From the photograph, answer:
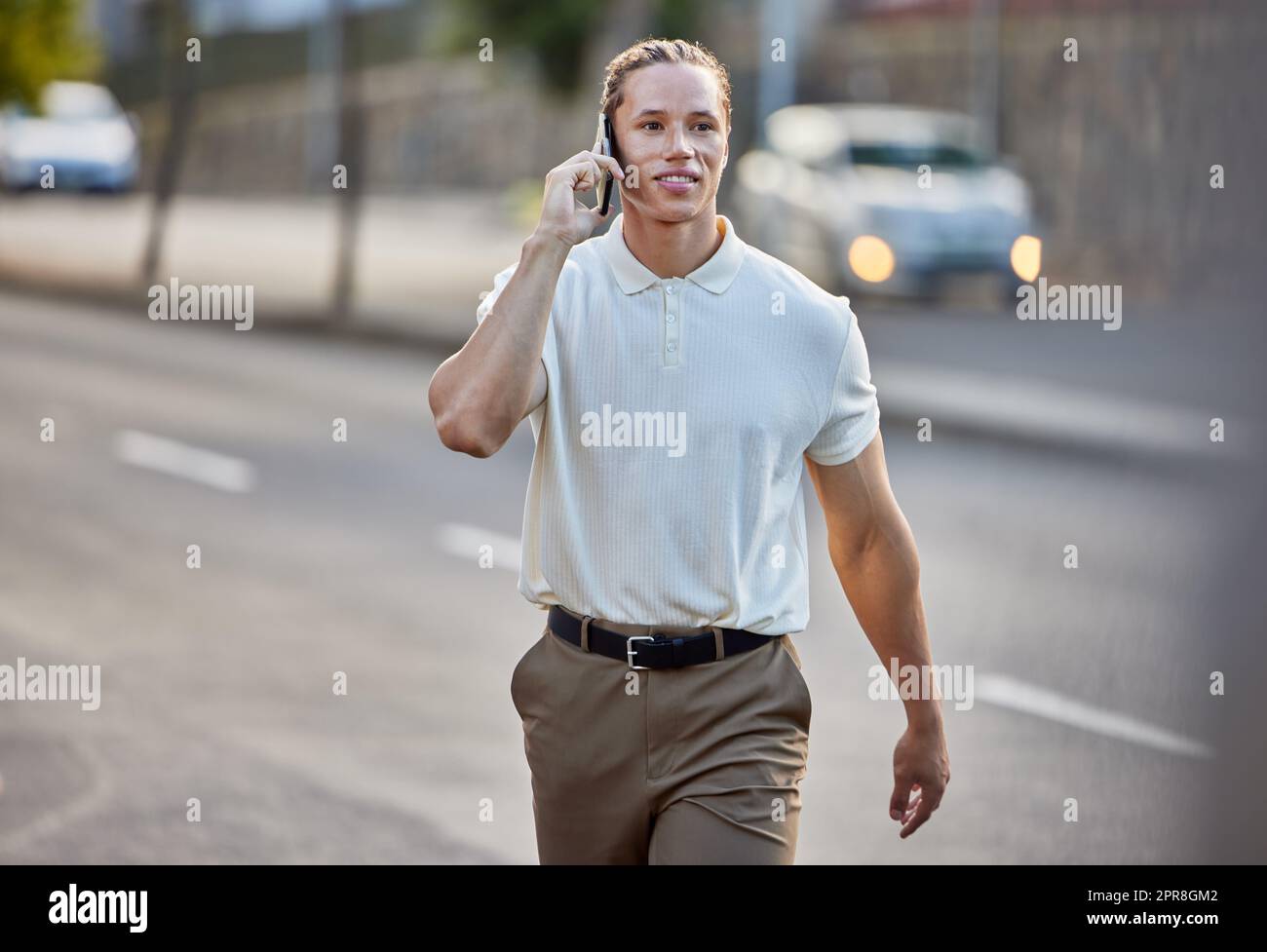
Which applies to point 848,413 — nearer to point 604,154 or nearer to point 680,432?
point 680,432

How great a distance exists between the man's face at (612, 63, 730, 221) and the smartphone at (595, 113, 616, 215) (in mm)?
28

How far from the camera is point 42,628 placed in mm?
8492

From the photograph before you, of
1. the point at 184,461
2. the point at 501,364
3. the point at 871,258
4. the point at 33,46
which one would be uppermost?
the point at 33,46

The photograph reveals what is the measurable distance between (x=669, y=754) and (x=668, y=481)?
1.45 ft

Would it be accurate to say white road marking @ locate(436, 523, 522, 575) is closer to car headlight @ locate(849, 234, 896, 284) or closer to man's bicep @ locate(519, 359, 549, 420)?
man's bicep @ locate(519, 359, 549, 420)

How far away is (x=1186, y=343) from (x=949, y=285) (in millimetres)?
4830

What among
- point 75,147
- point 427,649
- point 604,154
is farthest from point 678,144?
point 75,147

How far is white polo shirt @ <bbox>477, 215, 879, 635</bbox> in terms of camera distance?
339 centimetres

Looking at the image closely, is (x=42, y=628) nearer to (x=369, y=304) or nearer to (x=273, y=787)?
(x=273, y=787)

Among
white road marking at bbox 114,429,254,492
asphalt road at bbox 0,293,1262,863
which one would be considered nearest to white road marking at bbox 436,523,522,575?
asphalt road at bbox 0,293,1262,863

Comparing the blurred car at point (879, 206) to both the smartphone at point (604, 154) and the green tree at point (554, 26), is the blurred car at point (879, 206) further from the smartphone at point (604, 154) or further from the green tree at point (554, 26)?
the smartphone at point (604, 154)

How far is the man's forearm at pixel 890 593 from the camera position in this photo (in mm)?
3615

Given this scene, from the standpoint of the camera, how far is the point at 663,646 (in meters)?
3.40
